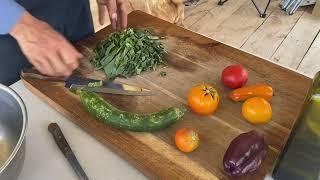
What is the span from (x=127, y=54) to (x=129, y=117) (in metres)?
0.26

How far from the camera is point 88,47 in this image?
3.54 ft

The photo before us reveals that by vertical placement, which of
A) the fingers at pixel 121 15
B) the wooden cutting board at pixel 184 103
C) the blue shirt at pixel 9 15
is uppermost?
the blue shirt at pixel 9 15

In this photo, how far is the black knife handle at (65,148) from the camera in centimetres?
71

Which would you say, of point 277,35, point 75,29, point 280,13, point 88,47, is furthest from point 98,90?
point 280,13

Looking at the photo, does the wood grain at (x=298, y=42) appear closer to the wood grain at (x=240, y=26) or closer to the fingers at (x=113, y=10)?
the wood grain at (x=240, y=26)

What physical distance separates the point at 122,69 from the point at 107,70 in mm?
44

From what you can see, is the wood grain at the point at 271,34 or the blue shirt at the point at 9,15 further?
the wood grain at the point at 271,34

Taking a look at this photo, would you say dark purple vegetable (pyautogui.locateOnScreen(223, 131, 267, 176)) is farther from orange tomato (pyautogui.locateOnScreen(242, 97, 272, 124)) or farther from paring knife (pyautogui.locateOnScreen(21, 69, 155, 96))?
paring knife (pyautogui.locateOnScreen(21, 69, 155, 96))

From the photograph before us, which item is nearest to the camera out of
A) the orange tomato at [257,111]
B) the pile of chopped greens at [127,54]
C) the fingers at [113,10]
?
the orange tomato at [257,111]

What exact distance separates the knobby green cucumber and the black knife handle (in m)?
0.09

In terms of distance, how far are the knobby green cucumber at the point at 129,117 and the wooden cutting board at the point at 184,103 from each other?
0.02m

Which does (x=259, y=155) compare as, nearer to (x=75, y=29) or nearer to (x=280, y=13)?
(x=75, y=29)

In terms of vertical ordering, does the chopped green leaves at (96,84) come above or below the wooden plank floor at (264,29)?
above

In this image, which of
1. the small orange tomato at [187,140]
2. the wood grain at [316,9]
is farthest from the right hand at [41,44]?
the wood grain at [316,9]
